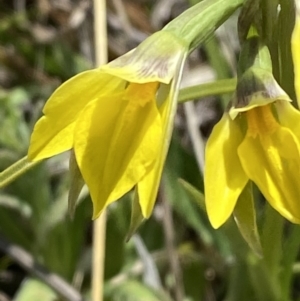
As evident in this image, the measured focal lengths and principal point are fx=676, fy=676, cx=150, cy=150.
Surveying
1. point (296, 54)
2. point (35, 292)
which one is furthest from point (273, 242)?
point (35, 292)

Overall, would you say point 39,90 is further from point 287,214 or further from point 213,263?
point 287,214

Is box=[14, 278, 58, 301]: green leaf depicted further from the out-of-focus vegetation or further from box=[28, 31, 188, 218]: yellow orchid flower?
box=[28, 31, 188, 218]: yellow orchid flower

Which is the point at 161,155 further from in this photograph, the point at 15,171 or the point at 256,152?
the point at 15,171

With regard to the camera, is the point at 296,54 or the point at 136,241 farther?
the point at 136,241

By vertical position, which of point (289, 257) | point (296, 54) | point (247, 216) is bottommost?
point (289, 257)

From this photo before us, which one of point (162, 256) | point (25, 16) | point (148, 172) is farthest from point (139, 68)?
point (25, 16)

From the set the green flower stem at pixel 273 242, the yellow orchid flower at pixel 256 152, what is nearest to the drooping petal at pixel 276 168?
the yellow orchid flower at pixel 256 152

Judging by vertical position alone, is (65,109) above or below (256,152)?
above

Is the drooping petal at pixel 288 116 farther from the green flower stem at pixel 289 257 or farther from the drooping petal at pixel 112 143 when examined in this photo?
the green flower stem at pixel 289 257
